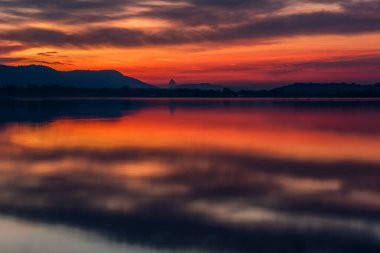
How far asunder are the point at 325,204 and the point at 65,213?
464 cm

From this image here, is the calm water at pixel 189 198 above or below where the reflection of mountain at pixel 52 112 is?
above

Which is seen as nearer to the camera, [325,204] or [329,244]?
[329,244]

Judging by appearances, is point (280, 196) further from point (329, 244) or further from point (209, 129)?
point (209, 129)

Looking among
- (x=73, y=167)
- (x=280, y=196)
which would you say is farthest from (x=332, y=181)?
(x=73, y=167)

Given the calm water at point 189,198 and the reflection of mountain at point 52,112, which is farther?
the reflection of mountain at point 52,112

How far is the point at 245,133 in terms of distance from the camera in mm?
23328

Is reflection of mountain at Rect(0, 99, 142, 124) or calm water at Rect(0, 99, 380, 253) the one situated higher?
calm water at Rect(0, 99, 380, 253)

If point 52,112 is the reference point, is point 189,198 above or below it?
above

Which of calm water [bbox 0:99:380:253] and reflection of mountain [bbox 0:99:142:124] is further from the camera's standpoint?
reflection of mountain [bbox 0:99:142:124]

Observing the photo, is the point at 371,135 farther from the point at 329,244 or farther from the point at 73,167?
the point at 329,244

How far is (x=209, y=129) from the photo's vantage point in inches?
1001

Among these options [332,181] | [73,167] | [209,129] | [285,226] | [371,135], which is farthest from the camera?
[209,129]

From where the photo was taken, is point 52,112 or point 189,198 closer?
point 189,198

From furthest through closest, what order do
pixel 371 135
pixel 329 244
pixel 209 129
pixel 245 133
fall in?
pixel 209 129
pixel 245 133
pixel 371 135
pixel 329 244
